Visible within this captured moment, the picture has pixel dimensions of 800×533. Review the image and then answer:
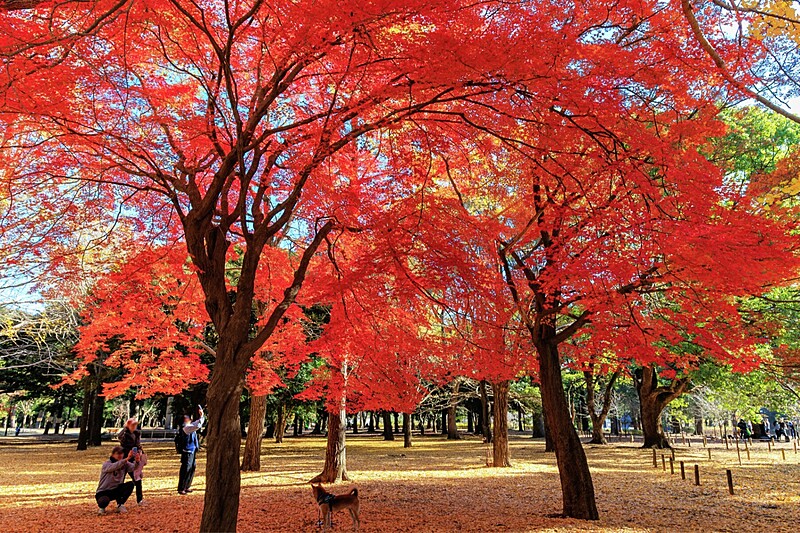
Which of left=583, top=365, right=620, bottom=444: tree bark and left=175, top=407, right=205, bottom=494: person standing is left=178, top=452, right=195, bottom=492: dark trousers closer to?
left=175, top=407, right=205, bottom=494: person standing

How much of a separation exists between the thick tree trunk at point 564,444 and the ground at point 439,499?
38 centimetres

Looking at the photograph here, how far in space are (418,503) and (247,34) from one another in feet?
29.5

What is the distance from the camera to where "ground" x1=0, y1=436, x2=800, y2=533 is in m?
7.35

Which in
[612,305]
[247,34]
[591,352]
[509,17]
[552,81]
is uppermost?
[247,34]

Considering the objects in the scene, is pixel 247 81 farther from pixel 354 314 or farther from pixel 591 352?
pixel 591 352

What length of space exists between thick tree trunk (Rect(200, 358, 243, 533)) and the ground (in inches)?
71.5

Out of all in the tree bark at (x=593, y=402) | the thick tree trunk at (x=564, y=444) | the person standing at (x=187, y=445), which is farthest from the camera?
the tree bark at (x=593, y=402)

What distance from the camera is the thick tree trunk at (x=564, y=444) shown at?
25.7 ft

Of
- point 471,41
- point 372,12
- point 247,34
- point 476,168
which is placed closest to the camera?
point 372,12

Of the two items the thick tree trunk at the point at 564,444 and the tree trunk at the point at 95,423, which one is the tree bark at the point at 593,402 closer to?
the thick tree trunk at the point at 564,444

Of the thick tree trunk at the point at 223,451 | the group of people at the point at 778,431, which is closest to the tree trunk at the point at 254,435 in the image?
the thick tree trunk at the point at 223,451

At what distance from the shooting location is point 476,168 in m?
9.91

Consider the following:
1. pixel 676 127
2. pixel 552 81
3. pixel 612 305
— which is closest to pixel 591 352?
pixel 612 305

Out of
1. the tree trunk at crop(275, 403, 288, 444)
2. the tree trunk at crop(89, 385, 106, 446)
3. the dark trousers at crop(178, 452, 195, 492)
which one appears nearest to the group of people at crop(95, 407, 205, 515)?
the dark trousers at crop(178, 452, 195, 492)
